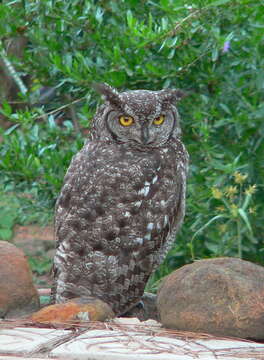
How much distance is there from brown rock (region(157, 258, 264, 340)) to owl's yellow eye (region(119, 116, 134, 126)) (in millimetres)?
1001

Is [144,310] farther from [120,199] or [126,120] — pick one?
[126,120]

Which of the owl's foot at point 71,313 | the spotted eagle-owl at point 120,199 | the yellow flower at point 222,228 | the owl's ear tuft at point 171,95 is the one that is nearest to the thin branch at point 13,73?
the spotted eagle-owl at point 120,199

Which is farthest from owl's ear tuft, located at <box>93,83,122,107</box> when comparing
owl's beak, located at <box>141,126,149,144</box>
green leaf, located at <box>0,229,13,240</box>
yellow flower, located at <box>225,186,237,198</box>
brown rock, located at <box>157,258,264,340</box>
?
green leaf, located at <box>0,229,13,240</box>

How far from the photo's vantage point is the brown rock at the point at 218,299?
3.70 meters

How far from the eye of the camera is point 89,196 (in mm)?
4473

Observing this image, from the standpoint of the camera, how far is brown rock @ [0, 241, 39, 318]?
425 centimetres

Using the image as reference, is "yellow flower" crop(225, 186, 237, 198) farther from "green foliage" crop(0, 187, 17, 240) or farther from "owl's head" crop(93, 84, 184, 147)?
"green foliage" crop(0, 187, 17, 240)

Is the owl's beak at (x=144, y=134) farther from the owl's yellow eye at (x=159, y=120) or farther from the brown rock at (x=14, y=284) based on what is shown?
the brown rock at (x=14, y=284)

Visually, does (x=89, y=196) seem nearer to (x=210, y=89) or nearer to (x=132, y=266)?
(x=132, y=266)

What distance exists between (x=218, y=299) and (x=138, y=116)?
4.05 feet

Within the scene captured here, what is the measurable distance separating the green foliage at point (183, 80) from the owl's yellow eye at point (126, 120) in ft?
1.75

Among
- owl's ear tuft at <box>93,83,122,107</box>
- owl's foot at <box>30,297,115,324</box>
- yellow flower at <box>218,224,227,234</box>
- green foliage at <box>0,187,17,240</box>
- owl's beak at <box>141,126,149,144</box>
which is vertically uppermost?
owl's ear tuft at <box>93,83,122,107</box>

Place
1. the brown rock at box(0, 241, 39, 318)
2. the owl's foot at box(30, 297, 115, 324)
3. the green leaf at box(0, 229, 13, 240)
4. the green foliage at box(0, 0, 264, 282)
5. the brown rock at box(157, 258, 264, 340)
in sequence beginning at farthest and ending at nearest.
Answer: the green leaf at box(0, 229, 13, 240) < the green foliage at box(0, 0, 264, 282) < the brown rock at box(0, 241, 39, 318) < the owl's foot at box(30, 297, 115, 324) < the brown rock at box(157, 258, 264, 340)

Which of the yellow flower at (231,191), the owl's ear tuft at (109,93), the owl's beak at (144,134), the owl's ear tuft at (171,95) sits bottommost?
the yellow flower at (231,191)
